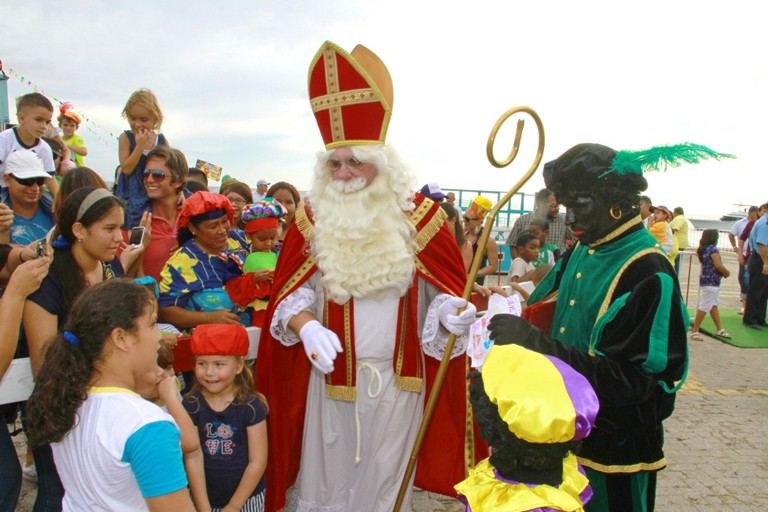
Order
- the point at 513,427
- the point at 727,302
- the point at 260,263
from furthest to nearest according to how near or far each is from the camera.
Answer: the point at 727,302 < the point at 260,263 < the point at 513,427

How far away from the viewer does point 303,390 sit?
284 centimetres

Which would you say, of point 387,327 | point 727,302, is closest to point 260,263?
point 387,327

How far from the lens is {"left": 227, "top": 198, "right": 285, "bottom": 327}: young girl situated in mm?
3203

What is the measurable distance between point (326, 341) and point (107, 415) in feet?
3.14

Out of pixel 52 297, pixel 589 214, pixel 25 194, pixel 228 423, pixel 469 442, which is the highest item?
pixel 25 194

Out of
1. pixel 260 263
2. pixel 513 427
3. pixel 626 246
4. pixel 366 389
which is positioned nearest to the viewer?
pixel 513 427

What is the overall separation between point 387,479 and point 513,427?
1.36 meters

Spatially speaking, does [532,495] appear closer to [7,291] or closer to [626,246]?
[626,246]

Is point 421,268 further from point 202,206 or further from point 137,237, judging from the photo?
point 137,237

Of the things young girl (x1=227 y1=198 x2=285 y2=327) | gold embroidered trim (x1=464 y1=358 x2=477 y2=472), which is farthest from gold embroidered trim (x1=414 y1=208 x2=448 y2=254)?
young girl (x1=227 y1=198 x2=285 y2=327)

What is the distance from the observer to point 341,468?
108 inches

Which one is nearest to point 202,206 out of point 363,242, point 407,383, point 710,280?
point 363,242

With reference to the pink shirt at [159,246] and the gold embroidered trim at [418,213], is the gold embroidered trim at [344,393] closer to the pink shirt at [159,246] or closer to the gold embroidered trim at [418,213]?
the gold embroidered trim at [418,213]

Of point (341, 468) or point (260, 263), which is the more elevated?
point (260, 263)
